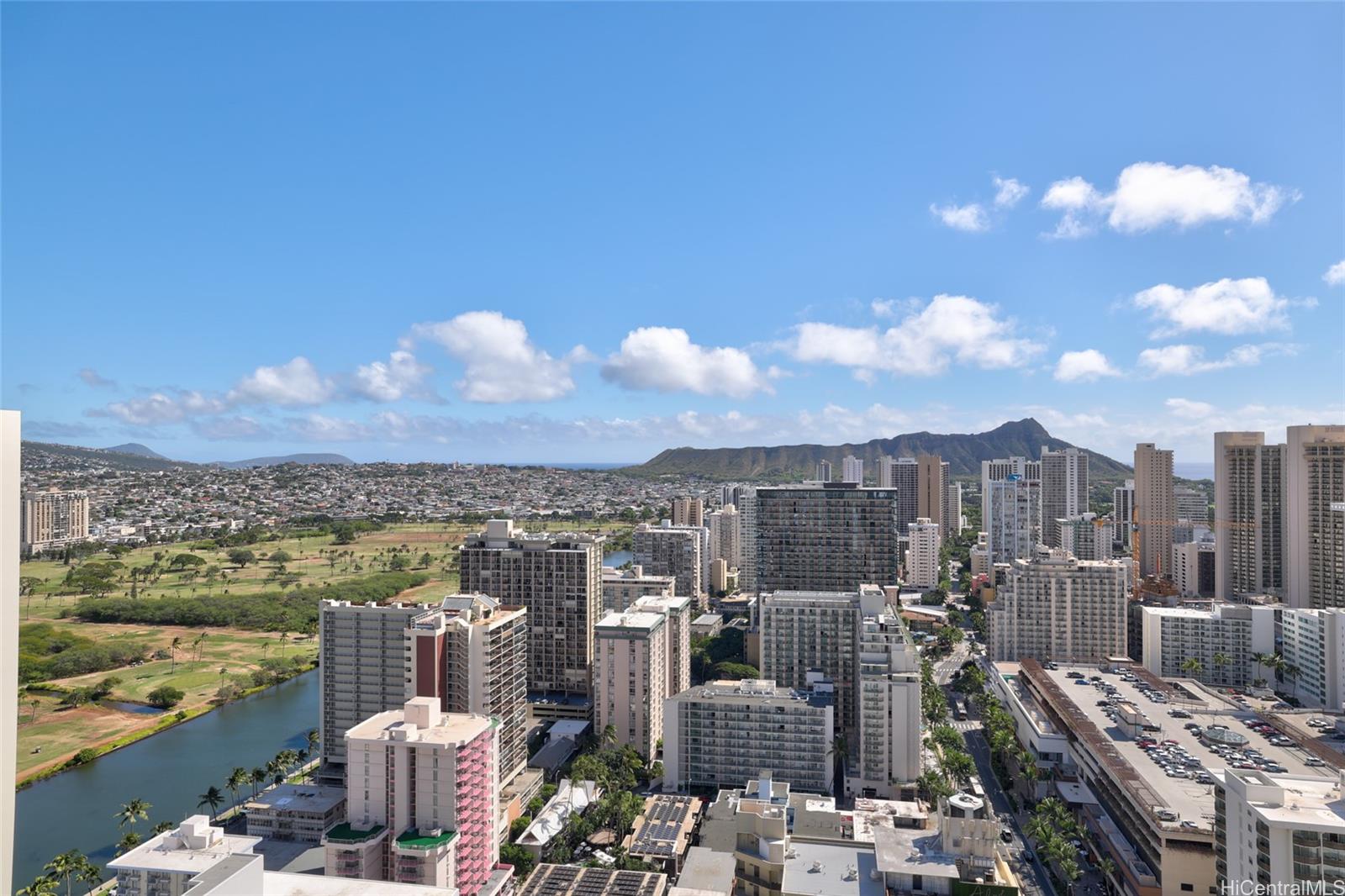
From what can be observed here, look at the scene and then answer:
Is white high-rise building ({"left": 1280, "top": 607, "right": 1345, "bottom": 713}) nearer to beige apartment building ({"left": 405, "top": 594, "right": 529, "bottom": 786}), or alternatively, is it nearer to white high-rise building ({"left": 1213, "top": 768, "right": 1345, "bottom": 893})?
white high-rise building ({"left": 1213, "top": 768, "right": 1345, "bottom": 893})

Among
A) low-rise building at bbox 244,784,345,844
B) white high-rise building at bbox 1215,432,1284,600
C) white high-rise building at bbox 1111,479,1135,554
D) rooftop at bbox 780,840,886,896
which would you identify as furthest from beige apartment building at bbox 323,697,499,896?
white high-rise building at bbox 1111,479,1135,554

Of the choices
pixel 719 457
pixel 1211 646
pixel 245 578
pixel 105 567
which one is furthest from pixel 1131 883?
pixel 719 457

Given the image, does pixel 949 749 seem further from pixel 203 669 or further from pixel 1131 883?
pixel 203 669

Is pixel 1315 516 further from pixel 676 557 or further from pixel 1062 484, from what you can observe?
pixel 1062 484

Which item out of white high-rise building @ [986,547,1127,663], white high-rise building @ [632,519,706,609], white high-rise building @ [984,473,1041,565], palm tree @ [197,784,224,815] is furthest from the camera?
white high-rise building @ [984,473,1041,565]

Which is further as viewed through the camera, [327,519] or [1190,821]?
[327,519]

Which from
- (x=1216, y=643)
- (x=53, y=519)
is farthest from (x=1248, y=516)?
(x=53, y=519)
